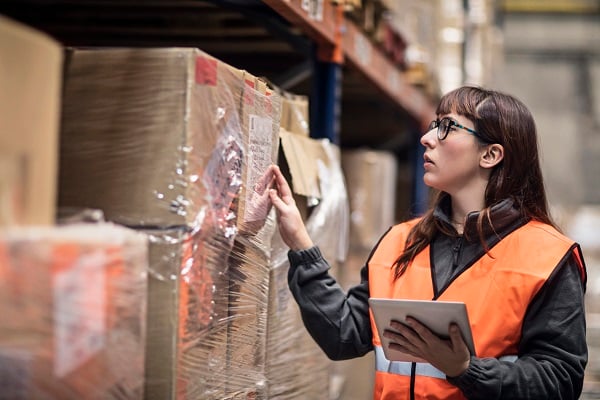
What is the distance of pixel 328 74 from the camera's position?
14.6 feet

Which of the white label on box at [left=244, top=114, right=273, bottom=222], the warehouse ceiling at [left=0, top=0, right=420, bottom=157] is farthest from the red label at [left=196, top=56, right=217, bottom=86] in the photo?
the warehouse ceiling at [left=0, top=0, right=420, bottom=157]

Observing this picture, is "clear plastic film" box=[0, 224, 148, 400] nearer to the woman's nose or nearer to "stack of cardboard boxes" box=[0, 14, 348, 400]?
"stack of cardboard boxes" box=[0, 14, 348, 400]

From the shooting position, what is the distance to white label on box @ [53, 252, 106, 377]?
186 centimetres

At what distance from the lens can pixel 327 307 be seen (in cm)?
302

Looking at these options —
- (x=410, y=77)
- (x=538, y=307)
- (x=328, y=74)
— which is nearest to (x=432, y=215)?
(x=538, y=307)

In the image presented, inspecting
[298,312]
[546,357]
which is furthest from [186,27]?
[546,357]

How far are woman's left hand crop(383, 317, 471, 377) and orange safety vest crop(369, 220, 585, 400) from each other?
160 mm

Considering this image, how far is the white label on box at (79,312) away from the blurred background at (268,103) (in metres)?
0.12

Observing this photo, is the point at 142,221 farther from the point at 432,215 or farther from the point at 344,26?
the point at 344,26

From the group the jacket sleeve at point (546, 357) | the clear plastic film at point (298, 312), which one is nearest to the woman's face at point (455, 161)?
the jacket sleeve at point (546, 357)

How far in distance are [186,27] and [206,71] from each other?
248cm

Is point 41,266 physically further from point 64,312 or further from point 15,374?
point 15,374

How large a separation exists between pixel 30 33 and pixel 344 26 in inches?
110

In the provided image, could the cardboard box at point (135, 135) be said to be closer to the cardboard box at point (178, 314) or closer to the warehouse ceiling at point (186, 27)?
the cardboard box at point (178, 314)
